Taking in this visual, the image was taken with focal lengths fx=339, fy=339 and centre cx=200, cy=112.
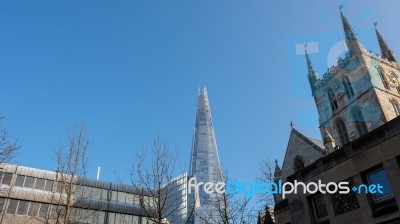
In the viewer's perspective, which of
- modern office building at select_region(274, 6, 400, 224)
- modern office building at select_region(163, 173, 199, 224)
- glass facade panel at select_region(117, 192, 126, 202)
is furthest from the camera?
glass facade panel at select_region(117, 192, 126, 202)

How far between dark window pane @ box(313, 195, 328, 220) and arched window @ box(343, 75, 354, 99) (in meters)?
29.5

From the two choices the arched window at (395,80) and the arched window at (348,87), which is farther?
the arched window at (395,80)

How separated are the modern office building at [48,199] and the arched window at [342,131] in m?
25.9

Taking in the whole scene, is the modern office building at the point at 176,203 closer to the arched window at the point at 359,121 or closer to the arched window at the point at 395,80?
the arched window at the point at 359,121

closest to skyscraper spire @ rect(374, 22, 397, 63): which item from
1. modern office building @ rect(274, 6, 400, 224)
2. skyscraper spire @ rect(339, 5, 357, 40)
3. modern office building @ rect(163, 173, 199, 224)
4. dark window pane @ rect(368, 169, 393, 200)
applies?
modern office building @ rect(274, 6, 400, 224)

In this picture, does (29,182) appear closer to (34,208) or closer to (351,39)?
(34,208)

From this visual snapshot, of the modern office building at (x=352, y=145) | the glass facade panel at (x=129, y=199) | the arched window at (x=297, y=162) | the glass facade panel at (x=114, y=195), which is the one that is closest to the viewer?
the modern office building at (x=352, y=145)

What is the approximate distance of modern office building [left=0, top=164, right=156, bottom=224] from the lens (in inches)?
1564

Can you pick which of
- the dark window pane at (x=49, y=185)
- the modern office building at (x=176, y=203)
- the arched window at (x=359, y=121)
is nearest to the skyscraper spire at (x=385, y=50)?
the arched window at (x=359, y=121)

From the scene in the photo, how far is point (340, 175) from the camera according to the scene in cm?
1650

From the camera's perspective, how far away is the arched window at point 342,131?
42022 millimetres

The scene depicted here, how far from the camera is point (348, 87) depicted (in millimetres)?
44719

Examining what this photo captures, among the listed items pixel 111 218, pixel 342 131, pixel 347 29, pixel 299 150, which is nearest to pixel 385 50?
pixel 347 29

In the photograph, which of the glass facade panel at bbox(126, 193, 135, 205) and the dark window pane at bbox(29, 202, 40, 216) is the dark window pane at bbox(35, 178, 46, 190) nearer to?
the dark window pane at bbox(29, 202, 40, 216)
